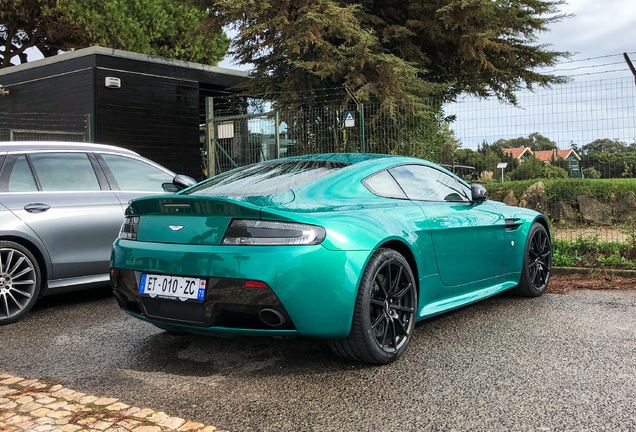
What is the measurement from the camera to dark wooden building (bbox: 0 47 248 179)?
14.8m

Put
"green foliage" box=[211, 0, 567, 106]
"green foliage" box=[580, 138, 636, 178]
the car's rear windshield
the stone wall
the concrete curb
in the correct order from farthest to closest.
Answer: "green foliage" box=[211, 0, 567, 106] < the stone wall < "green foliage" box=[580, 138, 636, 178] < the concrete curb < the car's rear windshield

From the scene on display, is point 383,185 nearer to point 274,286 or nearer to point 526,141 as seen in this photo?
point 274,286

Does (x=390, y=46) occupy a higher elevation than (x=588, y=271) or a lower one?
higher

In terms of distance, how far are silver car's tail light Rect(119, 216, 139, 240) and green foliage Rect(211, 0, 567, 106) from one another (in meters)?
7.83

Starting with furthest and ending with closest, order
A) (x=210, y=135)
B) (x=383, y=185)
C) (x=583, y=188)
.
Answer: (x=210, y=135)
(x=583, y=188)
(x=383, y=185)

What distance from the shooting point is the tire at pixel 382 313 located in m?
3.28

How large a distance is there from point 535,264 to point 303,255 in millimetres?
3249

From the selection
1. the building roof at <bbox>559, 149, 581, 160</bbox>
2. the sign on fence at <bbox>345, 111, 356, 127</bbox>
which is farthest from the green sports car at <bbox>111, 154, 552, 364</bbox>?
the sign on fence at <bbox>345, 111, 356, 127</bbox>

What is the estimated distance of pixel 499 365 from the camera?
3457 millimetres

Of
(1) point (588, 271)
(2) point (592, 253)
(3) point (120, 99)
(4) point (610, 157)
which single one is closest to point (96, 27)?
(3) point (120, 99)

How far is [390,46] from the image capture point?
45.0ft

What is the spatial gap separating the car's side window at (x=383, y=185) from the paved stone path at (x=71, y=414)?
1.90m

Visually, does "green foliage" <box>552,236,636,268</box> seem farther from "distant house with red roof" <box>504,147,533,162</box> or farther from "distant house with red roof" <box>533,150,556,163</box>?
"distant house with red roof" <box>504,147,533,162</box>

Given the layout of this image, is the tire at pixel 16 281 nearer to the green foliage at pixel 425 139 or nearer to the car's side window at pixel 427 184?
the car's side window at pixel 427 184
